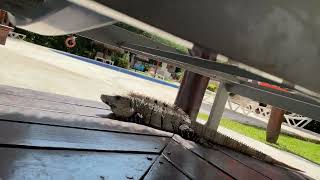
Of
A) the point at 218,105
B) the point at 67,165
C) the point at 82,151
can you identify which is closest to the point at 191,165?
the point at 82,151

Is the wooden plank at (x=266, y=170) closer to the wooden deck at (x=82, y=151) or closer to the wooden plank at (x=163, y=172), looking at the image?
the wooden deck at (x=82, y=151)

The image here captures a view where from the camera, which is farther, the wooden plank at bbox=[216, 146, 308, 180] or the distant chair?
the distant chair

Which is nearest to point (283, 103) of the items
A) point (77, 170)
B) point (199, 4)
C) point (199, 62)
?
point (199, 62)

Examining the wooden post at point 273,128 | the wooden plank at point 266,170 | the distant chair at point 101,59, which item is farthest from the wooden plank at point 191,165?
the distant chair at point 101,59

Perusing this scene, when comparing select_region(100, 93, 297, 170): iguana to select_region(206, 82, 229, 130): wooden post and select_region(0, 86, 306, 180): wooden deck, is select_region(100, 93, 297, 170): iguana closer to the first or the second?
select_region(0, 86, 306, 180): wooden deck

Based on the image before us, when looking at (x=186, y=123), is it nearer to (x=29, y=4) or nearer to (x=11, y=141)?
(x=11, y=141)

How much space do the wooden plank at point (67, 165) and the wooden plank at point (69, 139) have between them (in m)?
0.07

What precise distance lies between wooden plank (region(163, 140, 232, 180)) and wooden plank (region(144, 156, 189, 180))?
0.05m

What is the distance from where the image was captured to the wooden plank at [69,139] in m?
1.20

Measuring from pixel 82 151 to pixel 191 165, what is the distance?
55 cm

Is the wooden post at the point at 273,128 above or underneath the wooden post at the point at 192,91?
underneath

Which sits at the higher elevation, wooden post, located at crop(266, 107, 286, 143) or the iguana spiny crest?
the iguana spiny crest

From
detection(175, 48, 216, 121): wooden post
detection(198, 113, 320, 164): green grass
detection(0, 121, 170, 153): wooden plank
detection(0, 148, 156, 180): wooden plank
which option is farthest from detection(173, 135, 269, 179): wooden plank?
detection(198, 113, 320, 164): green grass

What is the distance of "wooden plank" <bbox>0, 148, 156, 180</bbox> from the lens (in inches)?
36.3
